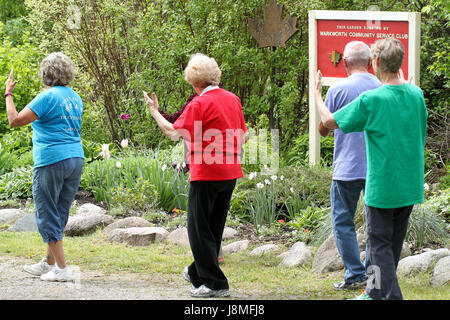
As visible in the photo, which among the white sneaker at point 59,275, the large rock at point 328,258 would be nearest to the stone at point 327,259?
the large rock at point 328,258

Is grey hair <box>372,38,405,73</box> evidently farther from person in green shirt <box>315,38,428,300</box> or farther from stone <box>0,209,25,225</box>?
stone <box>0,209,25,225</box>

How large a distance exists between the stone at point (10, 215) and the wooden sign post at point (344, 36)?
12.5ft

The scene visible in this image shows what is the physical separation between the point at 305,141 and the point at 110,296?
5228mm

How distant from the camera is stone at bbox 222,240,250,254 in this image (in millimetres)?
6066

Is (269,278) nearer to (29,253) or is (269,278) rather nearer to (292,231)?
(292,231)

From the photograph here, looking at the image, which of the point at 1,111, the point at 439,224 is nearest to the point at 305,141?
the point at 439,224

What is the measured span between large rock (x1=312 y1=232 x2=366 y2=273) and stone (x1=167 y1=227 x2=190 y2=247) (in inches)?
60.7

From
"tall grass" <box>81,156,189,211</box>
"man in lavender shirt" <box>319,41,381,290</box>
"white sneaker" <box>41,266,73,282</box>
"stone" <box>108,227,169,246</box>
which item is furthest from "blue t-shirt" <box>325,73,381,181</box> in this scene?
"tall grass" <box>81,156,189,211</box>

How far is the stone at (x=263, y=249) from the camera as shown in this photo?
5.87m

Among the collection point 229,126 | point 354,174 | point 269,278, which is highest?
point 229,126

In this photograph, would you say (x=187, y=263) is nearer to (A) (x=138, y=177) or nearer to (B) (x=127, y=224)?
(B) (x=127, y=224)

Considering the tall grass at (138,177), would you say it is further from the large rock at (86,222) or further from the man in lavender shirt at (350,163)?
the man in lavender shirt at (350,163)

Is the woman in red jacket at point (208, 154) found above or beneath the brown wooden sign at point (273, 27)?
beneath

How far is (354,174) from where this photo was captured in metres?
4.38
